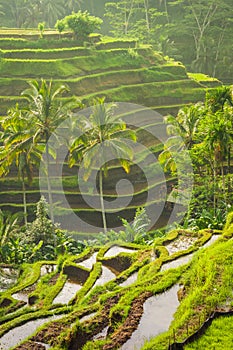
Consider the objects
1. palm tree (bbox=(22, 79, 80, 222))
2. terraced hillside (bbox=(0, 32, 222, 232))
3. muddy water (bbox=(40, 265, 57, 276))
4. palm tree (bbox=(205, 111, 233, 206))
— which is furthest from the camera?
terraced hillside (bbox=(0, 32, 222, 232))

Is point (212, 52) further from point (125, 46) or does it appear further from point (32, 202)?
point (32, 202)

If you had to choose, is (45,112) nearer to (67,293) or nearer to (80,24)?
(67,293)

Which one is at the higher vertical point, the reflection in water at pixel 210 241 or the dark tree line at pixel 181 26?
the dark tree line at pixel 181 26

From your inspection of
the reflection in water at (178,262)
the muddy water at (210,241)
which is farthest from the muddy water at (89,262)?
the muddy water at (210,241)

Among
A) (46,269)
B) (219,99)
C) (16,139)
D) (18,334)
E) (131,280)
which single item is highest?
(219,99)

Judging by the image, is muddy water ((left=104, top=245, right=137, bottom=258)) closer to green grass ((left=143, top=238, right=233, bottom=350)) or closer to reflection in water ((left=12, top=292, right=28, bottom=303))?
reflection in water ((left=12, top=292, right=28, bottom=303))

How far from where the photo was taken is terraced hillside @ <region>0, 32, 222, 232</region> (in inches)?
883

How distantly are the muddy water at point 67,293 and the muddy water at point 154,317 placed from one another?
4449 mm

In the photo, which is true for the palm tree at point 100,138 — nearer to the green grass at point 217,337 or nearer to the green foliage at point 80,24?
the green grass at point 217,337

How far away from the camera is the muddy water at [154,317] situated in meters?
7.46

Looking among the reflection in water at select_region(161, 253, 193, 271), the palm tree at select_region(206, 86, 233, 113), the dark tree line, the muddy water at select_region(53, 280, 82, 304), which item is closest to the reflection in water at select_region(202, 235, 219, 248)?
the reflection in water at select_region(161, 253, 193, 271)

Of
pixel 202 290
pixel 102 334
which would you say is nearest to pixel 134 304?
pixel 102 334

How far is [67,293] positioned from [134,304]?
5.02 metres

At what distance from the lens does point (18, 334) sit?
394 inches
